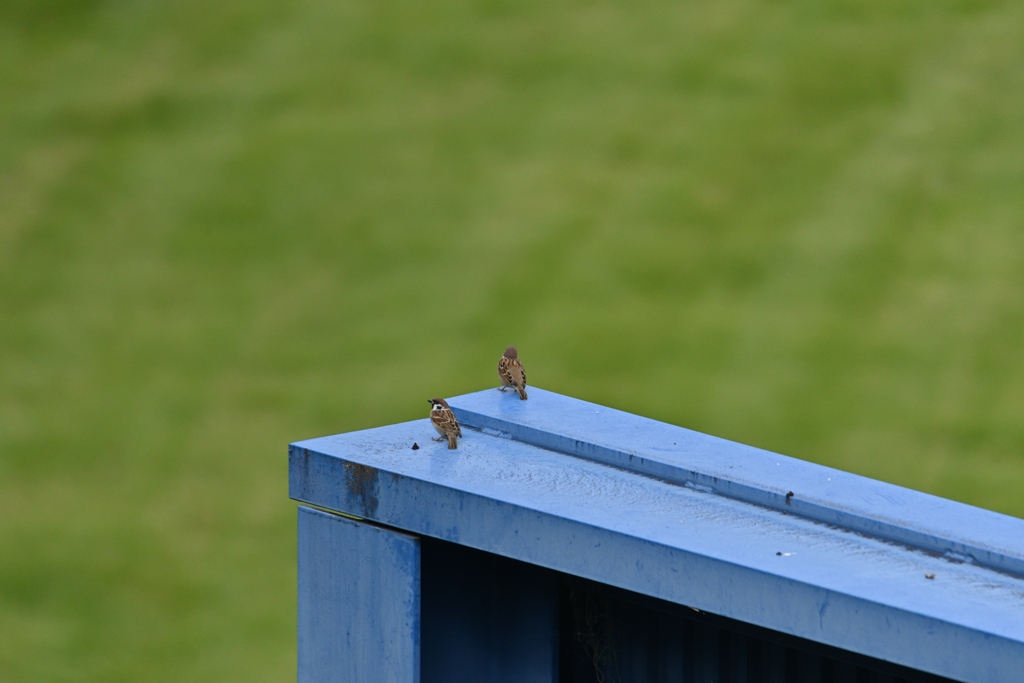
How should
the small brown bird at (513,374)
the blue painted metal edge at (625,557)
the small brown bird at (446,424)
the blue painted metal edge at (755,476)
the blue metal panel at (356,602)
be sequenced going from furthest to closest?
the small brown bird at (513,374), the small brown bird at (446,424), the blue metal panel at (356,602), the blue painted metal edge at (755,476), the blue painted metal edge at (625,557)

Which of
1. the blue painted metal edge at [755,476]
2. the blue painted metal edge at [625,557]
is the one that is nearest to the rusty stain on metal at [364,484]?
the blue painted metal edge at [625,557]

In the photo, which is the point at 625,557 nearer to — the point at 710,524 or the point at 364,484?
the point at 710,524

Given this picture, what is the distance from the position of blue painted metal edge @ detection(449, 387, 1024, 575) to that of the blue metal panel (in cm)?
54

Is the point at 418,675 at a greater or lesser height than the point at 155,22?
lesser

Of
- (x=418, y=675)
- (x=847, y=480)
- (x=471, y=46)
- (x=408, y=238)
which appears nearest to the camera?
(x=418, y=675)

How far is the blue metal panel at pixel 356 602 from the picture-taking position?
2.24m

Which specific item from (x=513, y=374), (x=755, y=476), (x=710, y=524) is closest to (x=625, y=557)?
(x=710, y=524)

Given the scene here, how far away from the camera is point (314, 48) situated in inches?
297

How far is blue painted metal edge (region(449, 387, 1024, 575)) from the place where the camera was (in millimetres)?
2102

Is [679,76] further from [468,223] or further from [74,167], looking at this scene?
[74,167]

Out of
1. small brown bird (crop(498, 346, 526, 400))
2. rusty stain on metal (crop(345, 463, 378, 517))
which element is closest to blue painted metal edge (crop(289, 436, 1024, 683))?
rusty stain on metal (crop(345, 463, 378, 517))

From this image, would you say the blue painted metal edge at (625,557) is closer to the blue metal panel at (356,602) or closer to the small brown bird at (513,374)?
the blue metal panel at (356,602)

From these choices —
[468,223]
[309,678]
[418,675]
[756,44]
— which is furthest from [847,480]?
[756,44]

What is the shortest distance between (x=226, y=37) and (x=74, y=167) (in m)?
1.42
